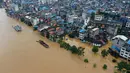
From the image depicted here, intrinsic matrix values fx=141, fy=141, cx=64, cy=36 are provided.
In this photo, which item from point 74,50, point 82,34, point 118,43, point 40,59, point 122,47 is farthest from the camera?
point 82,34

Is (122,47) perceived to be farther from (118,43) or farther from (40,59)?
(40,59)

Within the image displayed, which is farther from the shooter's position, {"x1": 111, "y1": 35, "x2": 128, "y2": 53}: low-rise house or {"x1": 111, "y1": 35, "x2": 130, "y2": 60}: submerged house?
{"x1": 111, "y1": 35, "x2": 128, "y2": 53}: low-rise house

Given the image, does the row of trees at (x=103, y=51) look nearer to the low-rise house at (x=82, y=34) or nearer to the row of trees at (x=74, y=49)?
the row of trees at (x=74, y=49)

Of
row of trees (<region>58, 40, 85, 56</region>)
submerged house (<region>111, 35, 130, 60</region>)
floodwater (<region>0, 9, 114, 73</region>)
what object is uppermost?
submerged house (<region>111, 35, 130, 60</region>)

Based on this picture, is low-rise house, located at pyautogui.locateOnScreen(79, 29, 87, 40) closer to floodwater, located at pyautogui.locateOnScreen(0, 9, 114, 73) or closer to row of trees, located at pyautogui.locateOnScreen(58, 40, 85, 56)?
floodwater, located at pyautogui.locateOnScreen(0, 9, 114, 73)

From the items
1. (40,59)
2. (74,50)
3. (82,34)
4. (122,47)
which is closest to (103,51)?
(122,47)

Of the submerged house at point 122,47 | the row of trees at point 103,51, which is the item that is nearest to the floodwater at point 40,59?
the row of trees at point 103,51

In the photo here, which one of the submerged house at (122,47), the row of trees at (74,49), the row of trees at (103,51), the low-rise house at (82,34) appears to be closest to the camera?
the submerged house at (122,47)

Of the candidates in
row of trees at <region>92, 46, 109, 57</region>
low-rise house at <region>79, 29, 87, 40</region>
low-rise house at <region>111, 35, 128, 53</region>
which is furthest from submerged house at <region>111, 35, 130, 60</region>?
low-rise house at <region>79, 29, 87, 40</region>

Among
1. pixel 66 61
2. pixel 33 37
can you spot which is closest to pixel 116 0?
pixel 33 37
